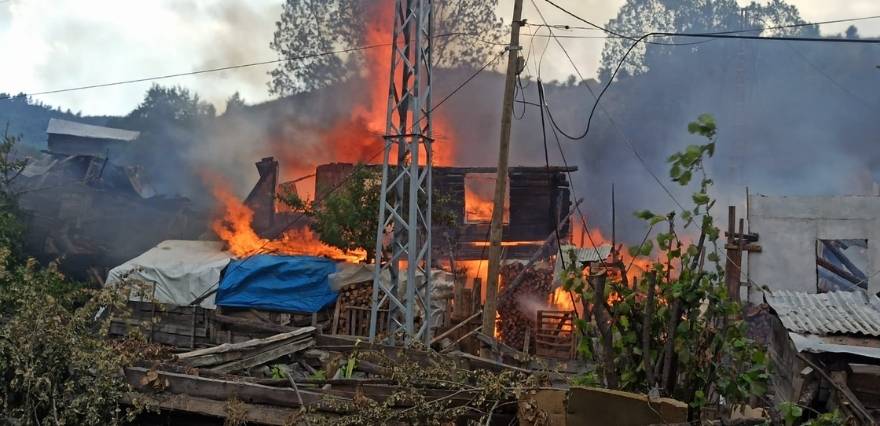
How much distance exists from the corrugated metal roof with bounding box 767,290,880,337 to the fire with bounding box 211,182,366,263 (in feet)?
40.5

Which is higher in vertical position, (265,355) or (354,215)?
(354,215)

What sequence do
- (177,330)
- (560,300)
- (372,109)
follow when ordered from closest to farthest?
1. (177,330)
2. (560,300)
3. (372,109)

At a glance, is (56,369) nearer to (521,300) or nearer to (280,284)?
(280,284)

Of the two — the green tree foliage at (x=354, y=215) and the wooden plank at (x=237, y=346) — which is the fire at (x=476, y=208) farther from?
the wooden plank at (x=237, y=346)

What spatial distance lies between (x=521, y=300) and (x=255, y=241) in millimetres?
9015

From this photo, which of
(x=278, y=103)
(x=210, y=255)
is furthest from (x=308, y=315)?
(x=278, y=103)

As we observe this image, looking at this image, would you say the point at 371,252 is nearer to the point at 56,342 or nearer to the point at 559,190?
the point at 559,190

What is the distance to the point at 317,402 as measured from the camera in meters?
6.12

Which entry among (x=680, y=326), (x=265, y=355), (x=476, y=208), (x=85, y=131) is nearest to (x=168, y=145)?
(x=85, y=131)

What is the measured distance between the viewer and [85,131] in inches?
1610

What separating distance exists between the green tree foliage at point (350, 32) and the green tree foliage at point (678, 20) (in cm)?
1533

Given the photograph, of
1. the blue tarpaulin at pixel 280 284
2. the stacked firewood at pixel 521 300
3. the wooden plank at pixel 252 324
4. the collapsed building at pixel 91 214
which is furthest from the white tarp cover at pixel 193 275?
the collapsed building at pixel 91 214

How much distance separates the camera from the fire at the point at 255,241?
70.0 feet

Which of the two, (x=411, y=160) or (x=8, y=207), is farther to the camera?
(x=8, y=207)
